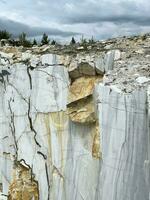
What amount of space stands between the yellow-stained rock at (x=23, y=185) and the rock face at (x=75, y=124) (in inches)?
0.5

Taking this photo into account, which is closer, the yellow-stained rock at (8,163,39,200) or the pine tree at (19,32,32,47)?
the yellow-stained rock at (8,163,39,200)

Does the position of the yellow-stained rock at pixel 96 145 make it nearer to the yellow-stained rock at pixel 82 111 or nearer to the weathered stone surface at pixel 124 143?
the yellow-stained rock at pixel 82 111

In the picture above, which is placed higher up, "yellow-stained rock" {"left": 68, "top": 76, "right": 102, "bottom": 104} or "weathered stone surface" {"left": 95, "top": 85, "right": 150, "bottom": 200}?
"yellow-stained rock" {"left": 68, "top": 76, "right": 102, "bottom": 104}

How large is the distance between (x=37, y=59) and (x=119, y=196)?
2.24 m

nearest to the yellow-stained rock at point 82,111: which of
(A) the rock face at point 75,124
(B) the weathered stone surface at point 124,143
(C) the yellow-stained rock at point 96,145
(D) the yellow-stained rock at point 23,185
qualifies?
(A) the rock face at point 75,124

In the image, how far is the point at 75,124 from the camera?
6477mm

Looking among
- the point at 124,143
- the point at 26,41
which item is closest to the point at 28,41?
the point at 26,41

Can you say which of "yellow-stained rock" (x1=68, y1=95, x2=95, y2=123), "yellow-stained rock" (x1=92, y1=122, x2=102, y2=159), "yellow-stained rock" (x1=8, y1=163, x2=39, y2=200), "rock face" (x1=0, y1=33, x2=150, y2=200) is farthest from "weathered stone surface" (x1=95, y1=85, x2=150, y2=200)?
"yellow-stained rock" (x1=8, y1=163, x2=39, y2=200)

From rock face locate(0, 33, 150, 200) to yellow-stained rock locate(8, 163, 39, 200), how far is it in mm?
13

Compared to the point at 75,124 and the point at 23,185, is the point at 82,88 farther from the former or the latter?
the point at 23,185

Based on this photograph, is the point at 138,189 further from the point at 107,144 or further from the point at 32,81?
the point at 32,81

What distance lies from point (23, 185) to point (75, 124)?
1.37 m

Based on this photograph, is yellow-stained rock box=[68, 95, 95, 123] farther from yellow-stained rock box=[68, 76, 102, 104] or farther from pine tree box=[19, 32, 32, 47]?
pine tree box=[19, 32, 32, 47]

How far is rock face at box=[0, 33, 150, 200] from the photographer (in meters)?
5.48
